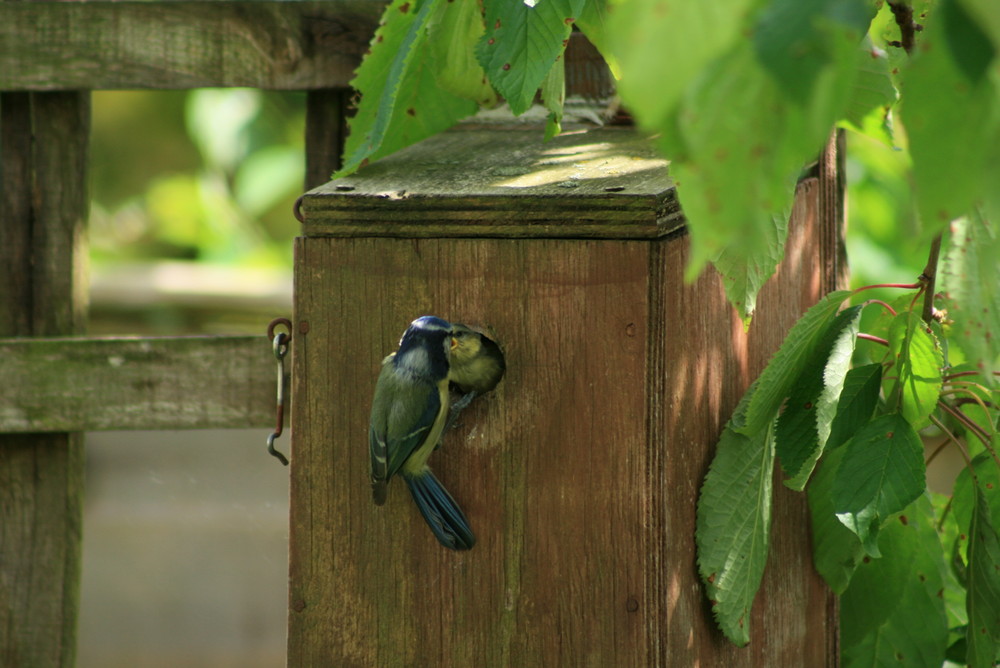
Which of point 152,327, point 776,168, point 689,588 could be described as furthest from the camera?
point 152,327

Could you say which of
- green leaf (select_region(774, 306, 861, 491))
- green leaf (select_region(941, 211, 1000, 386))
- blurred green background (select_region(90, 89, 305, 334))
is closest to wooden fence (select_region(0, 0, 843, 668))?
green leaf (select_region(774, 306, 861, 491))

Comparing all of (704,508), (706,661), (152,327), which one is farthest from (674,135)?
(152,327)

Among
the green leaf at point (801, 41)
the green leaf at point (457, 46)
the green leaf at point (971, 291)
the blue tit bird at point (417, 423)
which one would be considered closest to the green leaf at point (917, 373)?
the green leaf at point (971, 291)

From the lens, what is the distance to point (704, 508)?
1596mm

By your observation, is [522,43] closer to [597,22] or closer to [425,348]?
[597,22]

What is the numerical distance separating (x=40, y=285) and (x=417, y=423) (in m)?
0.99

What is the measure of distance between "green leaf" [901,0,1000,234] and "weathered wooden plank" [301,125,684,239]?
29.1 inches

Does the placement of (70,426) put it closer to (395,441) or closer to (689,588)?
(395,441)

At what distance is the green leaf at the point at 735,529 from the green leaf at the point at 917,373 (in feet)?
0.65

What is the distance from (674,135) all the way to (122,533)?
4947 mm

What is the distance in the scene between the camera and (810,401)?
1.54 metres

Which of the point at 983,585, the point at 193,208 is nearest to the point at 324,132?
the point at 983,585

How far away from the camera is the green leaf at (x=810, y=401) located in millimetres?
1488

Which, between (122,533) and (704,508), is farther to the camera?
(122,533)
